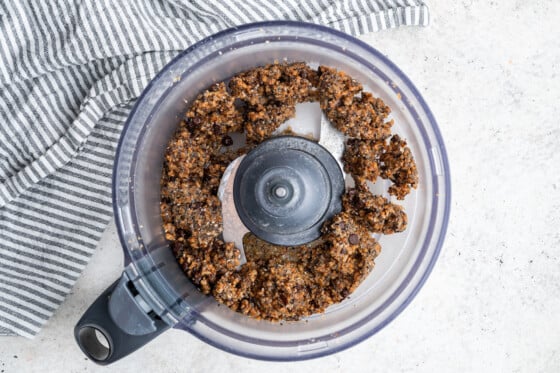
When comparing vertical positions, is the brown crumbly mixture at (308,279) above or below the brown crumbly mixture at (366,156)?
below

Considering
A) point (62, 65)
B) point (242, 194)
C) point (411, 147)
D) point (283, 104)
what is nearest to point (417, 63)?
point (411, 147)

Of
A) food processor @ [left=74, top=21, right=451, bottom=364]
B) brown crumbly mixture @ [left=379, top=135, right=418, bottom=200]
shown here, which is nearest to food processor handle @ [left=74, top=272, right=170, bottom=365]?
food processor @ [left=74, top=21, right=451, bottom=364]

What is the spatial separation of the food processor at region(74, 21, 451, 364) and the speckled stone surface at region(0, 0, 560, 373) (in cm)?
26

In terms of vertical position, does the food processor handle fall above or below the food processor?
below

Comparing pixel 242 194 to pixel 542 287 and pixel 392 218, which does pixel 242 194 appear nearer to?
pixel 392 218

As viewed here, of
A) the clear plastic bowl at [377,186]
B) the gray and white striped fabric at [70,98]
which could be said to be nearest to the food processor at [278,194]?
the clear plastic bowl at [377,186]

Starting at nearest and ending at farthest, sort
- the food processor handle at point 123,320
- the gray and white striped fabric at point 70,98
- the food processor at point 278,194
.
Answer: the food processor handle at point 123,320 < the food processor at point 278,194 < the gray and white striped fabric at point 70,98

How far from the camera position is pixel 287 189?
0.97 meters

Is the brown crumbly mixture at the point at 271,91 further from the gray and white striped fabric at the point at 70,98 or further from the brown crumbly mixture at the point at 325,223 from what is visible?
the gray and white striped fabric at the point at 70,98

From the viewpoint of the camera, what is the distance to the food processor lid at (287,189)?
3.23 ft

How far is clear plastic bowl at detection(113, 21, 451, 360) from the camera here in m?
1.01

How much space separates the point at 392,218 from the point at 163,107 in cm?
46

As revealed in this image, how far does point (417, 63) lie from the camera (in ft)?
4.28

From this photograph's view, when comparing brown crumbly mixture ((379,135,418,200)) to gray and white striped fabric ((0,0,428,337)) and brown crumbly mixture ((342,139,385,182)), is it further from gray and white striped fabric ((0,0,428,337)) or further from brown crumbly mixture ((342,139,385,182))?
gray and white striped fabric ((0,0,428,337))
